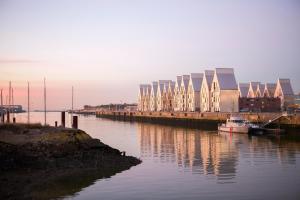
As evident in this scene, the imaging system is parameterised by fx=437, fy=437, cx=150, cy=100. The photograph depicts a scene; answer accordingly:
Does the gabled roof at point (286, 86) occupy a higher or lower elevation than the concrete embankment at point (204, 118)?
higher

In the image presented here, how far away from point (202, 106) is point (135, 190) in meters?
96.8

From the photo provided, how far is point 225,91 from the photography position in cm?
10169

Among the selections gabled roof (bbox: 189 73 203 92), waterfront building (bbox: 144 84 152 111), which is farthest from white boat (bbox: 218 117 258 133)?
waterfront building (bbox: 144 84 152 111)

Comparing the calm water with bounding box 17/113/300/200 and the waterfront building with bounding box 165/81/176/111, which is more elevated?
the waterfront building with bounding box 165/81/176/111

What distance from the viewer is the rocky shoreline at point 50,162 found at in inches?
823

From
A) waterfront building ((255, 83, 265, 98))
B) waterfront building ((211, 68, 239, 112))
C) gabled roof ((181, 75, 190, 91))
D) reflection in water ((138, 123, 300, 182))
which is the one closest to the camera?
reflection in water ((138, 123, 300, 182))

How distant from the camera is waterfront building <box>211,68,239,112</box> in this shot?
101500mm

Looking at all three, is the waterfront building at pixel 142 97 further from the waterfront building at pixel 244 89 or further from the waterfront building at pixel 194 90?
the waterfront building at pixel 194 90

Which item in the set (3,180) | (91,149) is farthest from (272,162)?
(3,180)

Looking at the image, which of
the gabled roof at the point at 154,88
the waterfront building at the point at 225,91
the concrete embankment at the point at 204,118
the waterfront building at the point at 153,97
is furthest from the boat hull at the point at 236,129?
the gabled roof at the point at 154,88

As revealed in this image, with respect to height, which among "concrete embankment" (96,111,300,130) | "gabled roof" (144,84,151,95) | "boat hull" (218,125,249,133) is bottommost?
"boat hull" (218,125,249,133)

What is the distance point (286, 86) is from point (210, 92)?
83.2 feet

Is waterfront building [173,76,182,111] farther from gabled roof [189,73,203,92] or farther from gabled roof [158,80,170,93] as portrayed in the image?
gabled roof [158,80,170,93]

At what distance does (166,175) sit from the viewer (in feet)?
85.6
